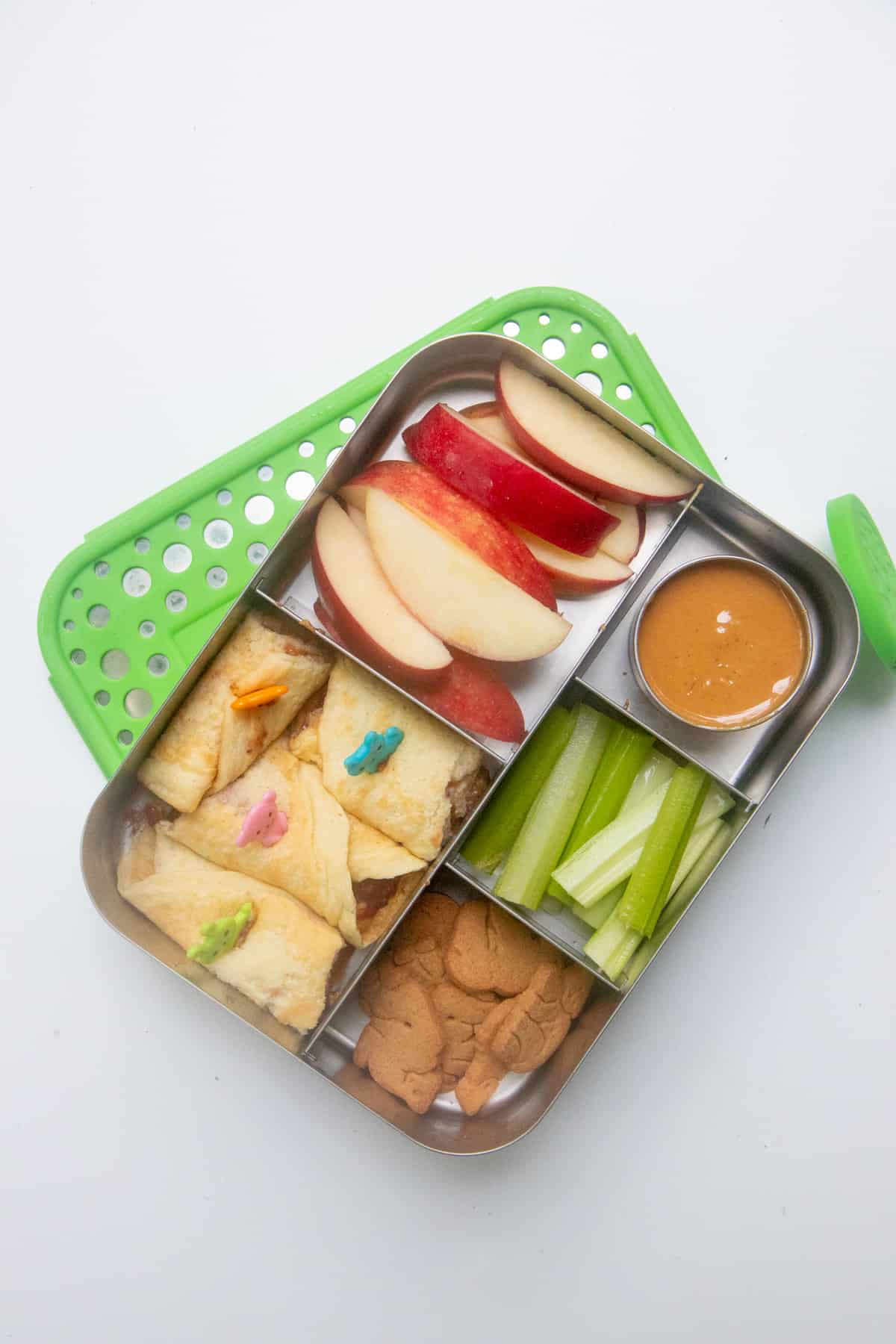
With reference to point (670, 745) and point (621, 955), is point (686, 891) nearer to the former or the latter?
point (621, 955)

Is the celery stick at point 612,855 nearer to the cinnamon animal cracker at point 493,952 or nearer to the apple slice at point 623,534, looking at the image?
the cinnamon animal cracker at point 493,952

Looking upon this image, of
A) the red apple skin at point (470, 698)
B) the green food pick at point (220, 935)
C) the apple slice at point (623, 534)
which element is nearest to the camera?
the green food pick at point (220, 935)

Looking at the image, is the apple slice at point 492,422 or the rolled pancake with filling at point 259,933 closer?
the rolled pancake with filling at point 259,933

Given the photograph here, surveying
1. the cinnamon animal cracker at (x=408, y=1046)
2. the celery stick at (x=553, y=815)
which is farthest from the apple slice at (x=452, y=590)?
the cinnamon animal cracker at (x=408, y=1046)

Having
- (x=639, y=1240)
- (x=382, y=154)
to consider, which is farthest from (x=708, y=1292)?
(x=382, y=154)

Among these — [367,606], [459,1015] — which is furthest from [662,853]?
[367,606]
